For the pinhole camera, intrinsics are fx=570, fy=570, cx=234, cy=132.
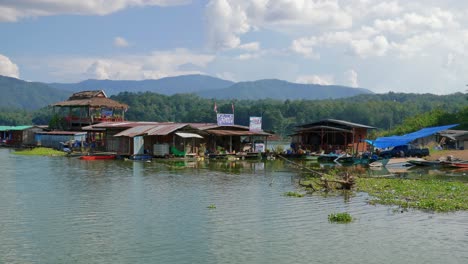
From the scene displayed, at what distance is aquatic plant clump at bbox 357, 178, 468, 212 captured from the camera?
24.2m

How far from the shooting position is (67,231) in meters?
19.0

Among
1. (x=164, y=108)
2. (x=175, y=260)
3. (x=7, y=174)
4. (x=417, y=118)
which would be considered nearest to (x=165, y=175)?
(x=7, y=174)

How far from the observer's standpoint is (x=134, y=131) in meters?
54.5

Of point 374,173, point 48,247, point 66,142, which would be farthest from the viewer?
point 66,142

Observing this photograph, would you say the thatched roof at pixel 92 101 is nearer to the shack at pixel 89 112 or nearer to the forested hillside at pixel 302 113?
the shack at pixel 89 112

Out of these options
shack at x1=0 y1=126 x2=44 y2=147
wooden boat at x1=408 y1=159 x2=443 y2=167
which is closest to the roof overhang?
wooden boat at x1=408 y1=159 x2=443 y2=167

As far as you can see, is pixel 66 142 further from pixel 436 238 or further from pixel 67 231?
pixel 436 238

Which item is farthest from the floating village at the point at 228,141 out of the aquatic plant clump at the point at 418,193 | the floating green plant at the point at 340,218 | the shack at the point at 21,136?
the floating green plant at the point at 340,218

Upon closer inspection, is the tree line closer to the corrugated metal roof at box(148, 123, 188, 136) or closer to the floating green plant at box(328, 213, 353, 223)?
the corrugated metal roof at box(148, 123, 188, 136)

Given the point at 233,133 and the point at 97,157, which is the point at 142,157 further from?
the point at 233,133

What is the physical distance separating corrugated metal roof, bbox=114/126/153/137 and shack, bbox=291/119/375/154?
1712 centimetres

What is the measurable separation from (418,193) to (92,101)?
51291 mm

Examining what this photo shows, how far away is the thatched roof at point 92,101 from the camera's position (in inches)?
2781

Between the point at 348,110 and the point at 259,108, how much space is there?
24.8 metres
